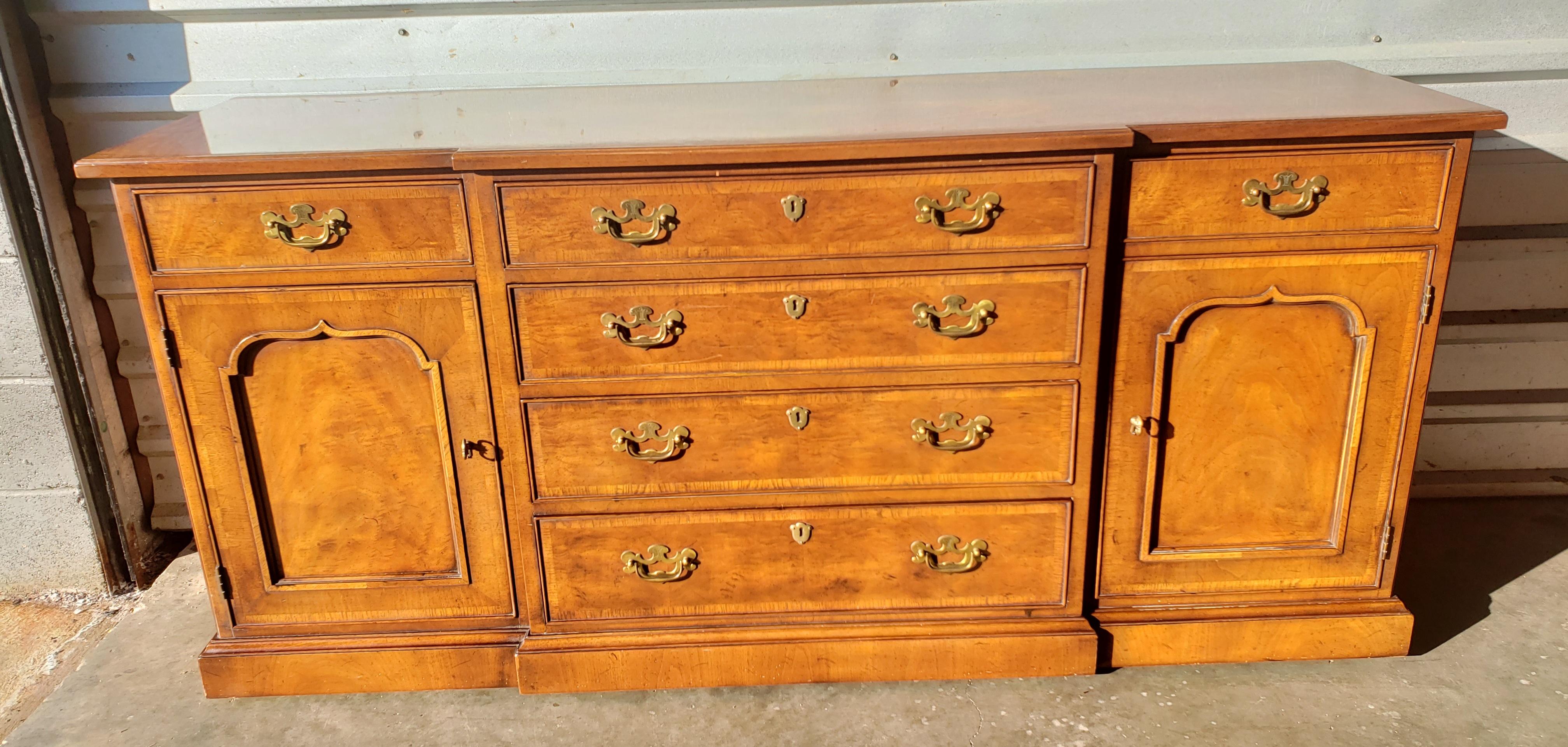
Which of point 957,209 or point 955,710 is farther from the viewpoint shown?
point 955,710

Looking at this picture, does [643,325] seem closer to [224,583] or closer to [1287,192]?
[224,583]

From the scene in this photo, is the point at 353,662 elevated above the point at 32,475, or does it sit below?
below

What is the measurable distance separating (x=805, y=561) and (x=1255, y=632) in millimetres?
996

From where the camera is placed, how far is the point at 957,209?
6.49 ft

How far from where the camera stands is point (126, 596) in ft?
9.22

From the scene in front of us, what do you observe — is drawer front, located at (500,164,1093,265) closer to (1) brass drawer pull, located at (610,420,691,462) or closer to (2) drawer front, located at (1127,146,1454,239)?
(2) drawer front, located at (1127,146,1454,239)

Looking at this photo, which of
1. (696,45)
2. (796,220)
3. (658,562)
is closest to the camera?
(796,220)

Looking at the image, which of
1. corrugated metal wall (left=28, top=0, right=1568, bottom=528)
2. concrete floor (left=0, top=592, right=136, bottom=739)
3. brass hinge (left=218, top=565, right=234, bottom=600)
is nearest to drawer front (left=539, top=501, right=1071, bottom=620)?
brass hinge (left=218, top=565, right=234, bottom=600)

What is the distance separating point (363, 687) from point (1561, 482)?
10.7ft

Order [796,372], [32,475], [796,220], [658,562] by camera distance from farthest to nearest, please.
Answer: [32,475] < [658,562] < [796,372] < [796,220]

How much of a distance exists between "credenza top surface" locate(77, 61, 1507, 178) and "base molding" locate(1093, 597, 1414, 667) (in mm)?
1021

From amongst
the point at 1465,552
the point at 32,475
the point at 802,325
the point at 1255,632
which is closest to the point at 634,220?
the point at 802,325

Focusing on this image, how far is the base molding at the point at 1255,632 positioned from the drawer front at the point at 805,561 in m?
0.20

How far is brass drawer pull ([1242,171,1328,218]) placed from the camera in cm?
199
